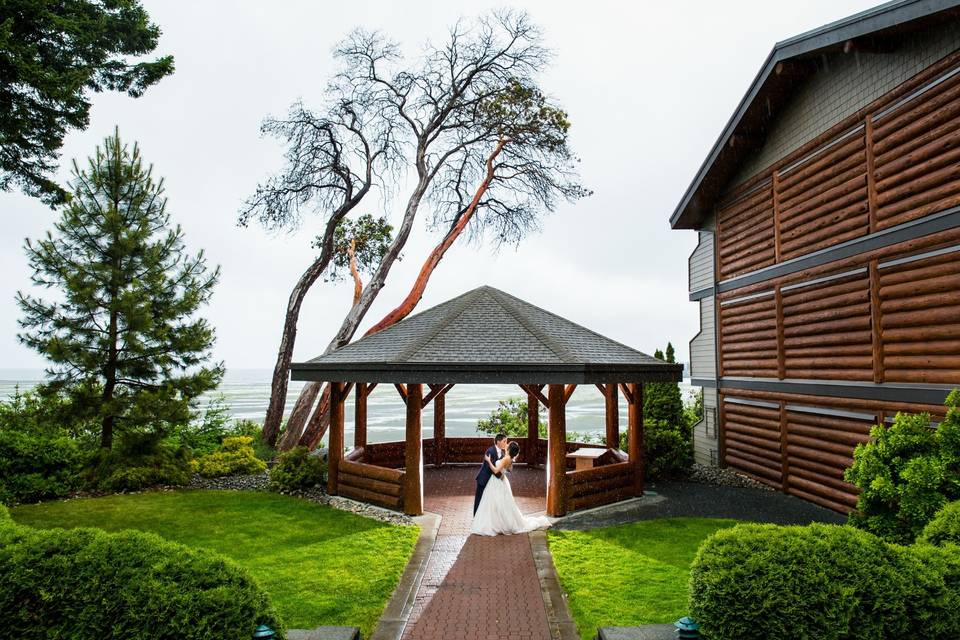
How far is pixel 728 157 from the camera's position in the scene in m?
14.6

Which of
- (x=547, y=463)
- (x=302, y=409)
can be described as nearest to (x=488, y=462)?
(x=547, y=463)

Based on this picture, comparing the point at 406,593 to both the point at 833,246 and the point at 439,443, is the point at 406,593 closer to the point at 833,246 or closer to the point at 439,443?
the point at 833,246

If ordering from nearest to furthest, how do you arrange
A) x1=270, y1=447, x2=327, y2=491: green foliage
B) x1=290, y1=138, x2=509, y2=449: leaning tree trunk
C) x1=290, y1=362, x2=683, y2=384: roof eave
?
x1=290, y1=362, x2=683, y2=384: roof eave < x1=270, y1=447, x2=327, y2=491: green foliage < x1=290, y1=138, x2=509, y2=449: leaning tree trunk

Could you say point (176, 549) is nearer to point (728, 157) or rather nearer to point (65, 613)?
point (65, 613)

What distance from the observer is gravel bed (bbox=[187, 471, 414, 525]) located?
35.4ft

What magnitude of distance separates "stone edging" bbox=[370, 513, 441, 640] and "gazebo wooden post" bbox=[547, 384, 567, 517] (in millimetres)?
2066

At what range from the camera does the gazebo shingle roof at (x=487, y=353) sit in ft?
34.6

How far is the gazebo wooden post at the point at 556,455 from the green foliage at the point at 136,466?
8489 millimetres

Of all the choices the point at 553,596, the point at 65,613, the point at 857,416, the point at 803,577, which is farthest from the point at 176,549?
the point at 857,416

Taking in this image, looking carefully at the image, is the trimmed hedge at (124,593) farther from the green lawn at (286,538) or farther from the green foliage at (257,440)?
the green foliage at (257,440)

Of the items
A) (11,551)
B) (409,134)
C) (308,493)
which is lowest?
(308,493)

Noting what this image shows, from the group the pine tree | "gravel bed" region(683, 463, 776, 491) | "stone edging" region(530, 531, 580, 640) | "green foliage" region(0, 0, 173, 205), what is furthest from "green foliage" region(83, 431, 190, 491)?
"gravel bed" region(683, 463, 776, 491)

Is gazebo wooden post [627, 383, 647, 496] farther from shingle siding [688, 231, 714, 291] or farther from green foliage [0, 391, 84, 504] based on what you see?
green foliage [0, 391, 84, 504]

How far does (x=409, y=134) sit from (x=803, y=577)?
22158 mm
